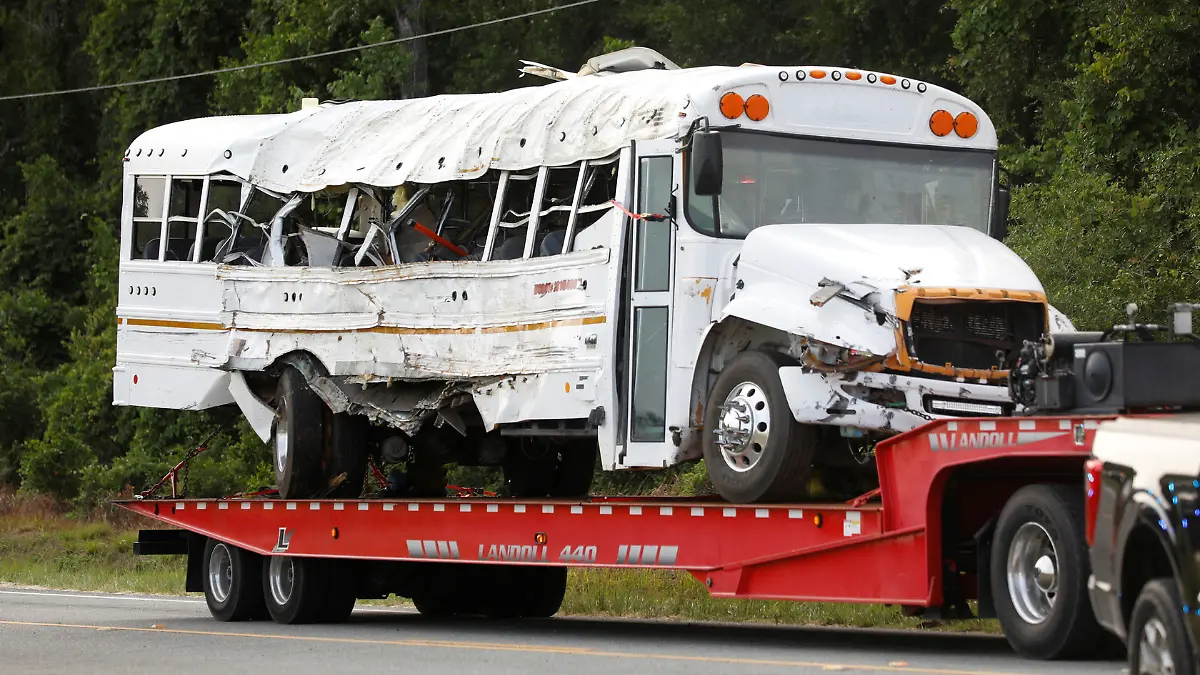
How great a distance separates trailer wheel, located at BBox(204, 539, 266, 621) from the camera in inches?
630

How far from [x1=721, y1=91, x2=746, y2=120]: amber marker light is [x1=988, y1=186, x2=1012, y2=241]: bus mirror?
184 cm

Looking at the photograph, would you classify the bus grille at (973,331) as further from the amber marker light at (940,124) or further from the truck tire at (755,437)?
the amber marker light at (940,124)

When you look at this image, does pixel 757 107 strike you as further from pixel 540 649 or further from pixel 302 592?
pixel 302 592

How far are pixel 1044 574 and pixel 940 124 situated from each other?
432cm

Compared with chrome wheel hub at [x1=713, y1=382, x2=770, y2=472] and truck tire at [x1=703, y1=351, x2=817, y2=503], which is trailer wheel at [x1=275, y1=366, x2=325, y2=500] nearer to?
truck tire at [x1=703, y1=351, x2=817, y2=503]

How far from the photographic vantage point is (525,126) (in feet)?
45.4

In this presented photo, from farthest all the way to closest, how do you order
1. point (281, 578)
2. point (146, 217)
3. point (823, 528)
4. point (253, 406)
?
point (146, 217) → point (253, 406) → point (281, 578) → point (823, 528)

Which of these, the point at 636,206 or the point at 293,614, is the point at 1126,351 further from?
the point at 293,614

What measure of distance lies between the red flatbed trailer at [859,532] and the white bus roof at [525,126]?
245cm

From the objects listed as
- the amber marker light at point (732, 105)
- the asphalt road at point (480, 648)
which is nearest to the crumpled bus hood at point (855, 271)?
the amber marker light at point (732, 105)

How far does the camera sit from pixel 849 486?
40.9 feet

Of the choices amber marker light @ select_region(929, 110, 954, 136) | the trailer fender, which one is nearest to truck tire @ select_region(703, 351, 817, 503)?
amber marker light @ select_region(929, 110, 954, 136)

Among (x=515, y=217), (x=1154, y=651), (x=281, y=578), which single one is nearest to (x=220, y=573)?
(x=281, y=578)

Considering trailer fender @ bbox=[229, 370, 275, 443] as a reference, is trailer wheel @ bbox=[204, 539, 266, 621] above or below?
below
